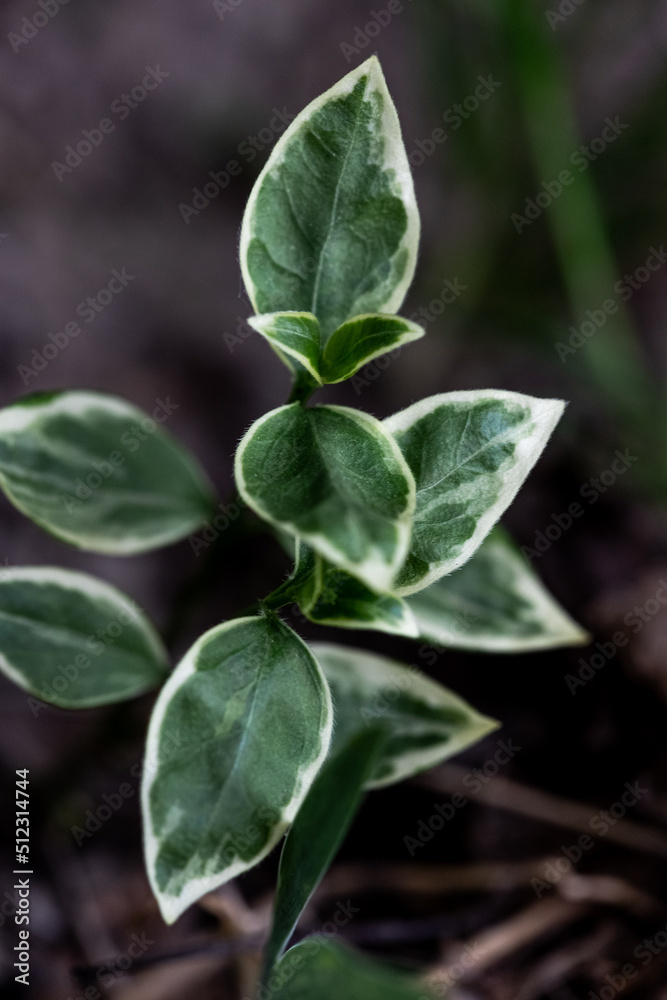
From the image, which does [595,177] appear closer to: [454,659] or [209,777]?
[454,659]

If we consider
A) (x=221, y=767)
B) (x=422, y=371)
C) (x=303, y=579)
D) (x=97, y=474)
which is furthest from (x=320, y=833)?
(x=422, y=371)

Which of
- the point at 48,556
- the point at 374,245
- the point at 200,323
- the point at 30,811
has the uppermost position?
the point at 374,245

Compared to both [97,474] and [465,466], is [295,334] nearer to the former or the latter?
[465,466]

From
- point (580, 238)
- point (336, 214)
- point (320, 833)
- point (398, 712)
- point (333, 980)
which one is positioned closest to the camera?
point (333, 980)

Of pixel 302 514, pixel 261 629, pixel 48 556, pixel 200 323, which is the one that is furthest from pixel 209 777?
pixel 200 323

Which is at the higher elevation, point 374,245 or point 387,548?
point 374,245

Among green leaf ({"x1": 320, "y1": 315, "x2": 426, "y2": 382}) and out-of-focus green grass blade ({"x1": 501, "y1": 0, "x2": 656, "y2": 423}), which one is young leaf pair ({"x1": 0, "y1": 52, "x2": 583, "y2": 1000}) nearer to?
green leaf ({"x1": 320, "y1": 315, "x2": 426, "y2": 382})

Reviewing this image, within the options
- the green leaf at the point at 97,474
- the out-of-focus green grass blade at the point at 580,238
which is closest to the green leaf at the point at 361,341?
the green leaf at the point at 97,474
